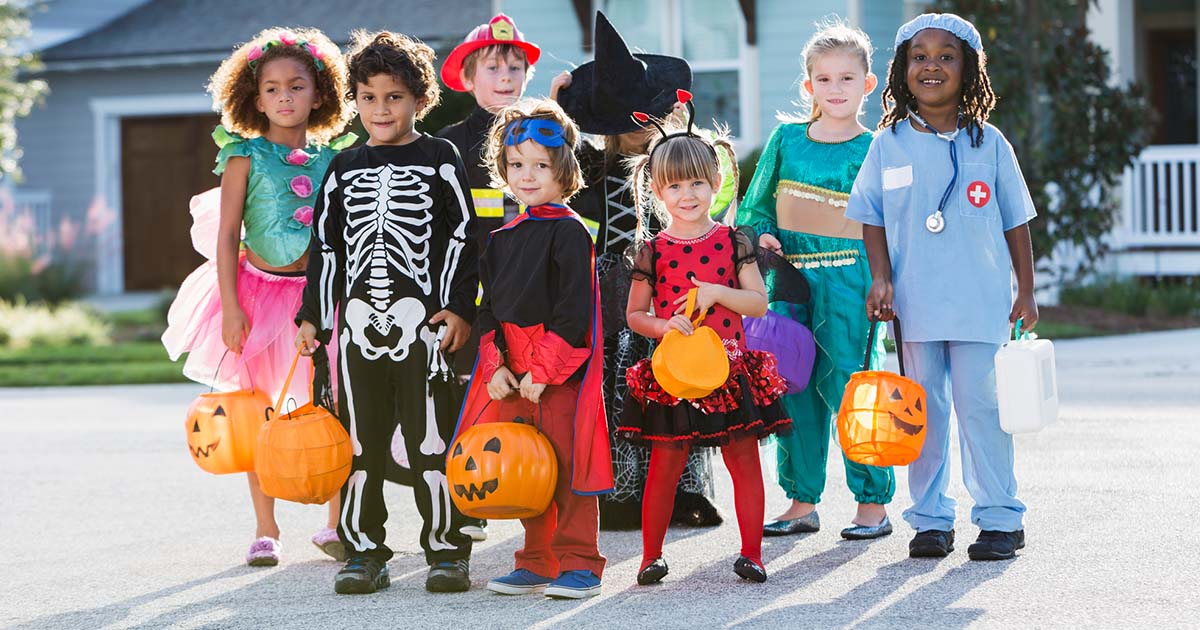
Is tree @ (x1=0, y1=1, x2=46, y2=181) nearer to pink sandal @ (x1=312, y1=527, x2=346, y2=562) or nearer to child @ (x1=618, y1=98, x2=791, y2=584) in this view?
pink sandal @ (x1=312, y1=527, x2=346, y2=562)

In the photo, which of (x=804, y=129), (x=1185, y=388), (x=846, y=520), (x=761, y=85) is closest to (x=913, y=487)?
(x=846, y=520)

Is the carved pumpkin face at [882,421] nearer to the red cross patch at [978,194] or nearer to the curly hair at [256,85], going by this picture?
the red cross patch at [978,194]

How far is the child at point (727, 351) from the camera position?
520cm

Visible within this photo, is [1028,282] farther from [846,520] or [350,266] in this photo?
[350,266]

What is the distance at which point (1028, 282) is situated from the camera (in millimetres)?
5500

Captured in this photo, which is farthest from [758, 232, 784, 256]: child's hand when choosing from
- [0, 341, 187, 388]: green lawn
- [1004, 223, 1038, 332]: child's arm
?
[0, 341, 187, 388]: green lawn

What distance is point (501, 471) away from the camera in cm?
492

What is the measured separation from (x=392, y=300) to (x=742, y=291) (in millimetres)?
1169

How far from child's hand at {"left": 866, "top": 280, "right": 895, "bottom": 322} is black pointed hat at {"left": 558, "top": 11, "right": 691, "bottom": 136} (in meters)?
1.12

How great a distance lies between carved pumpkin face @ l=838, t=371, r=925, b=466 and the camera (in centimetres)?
522

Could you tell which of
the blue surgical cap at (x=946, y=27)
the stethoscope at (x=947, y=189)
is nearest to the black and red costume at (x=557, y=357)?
the stethoscope at (x=947, y=189)

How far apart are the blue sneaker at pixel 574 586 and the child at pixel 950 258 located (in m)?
1.19

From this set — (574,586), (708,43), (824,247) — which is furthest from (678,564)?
(708,43)

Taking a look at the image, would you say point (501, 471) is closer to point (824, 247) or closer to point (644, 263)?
point (644, 263)
